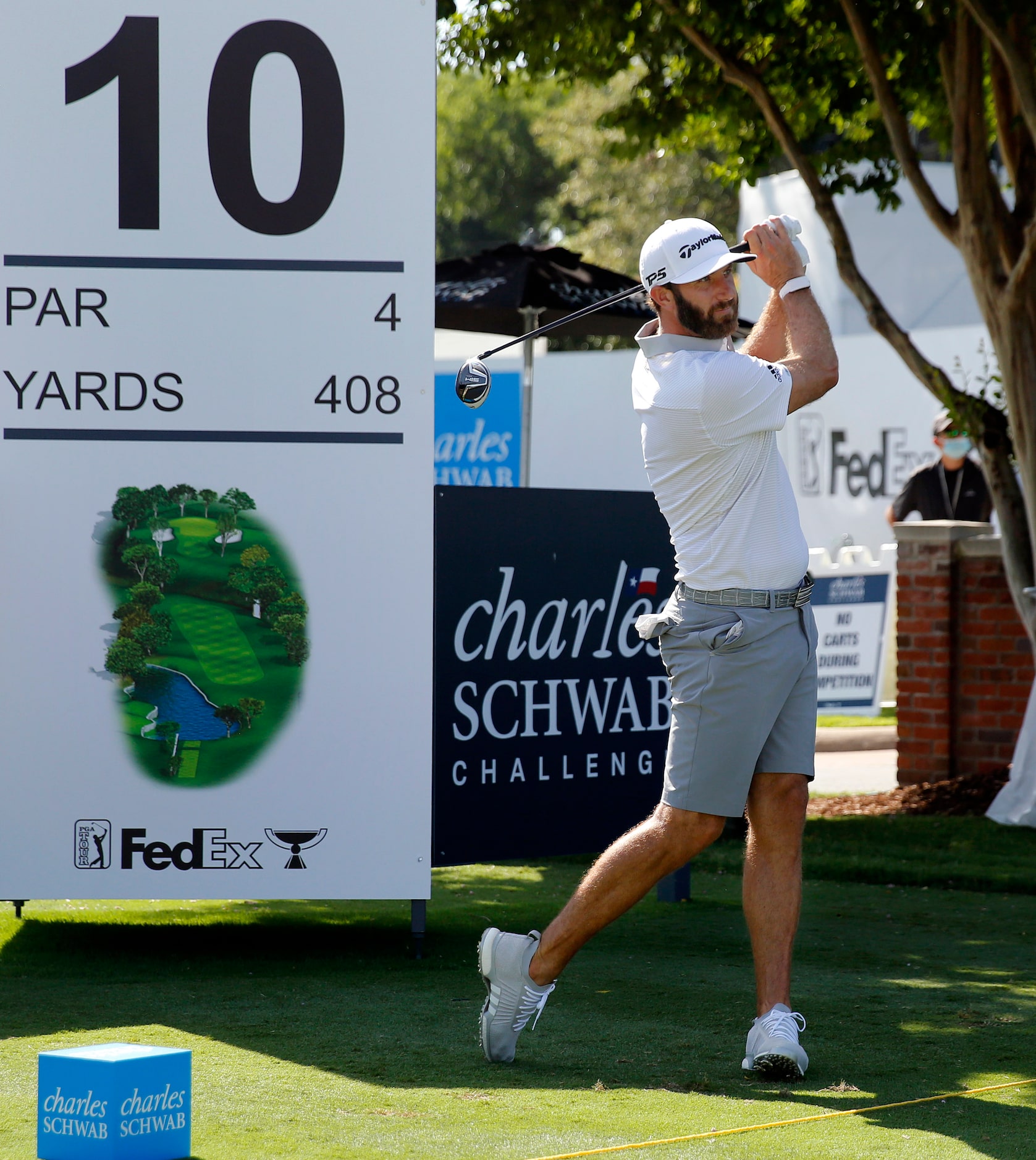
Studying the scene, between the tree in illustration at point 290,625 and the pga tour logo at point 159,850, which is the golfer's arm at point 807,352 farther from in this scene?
the pga tour logo at point 159,850

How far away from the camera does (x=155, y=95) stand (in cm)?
490

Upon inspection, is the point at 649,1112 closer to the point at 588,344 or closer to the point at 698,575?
the point at 698,575

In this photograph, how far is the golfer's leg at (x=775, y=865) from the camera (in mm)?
3861

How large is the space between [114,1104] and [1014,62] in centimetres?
677

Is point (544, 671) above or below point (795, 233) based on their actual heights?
below

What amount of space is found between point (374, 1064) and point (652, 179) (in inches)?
1269

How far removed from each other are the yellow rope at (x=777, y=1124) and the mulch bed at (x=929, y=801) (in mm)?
5251

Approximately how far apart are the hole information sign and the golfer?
118 centimetres

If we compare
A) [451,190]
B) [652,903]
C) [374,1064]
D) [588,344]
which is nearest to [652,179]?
[588,344]

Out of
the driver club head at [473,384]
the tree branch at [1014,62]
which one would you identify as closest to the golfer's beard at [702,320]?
the driver club head at [473,384]

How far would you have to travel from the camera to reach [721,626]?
3.81m

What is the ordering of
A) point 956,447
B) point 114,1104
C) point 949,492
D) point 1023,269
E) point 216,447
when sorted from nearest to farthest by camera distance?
1. point 114,1104
2. point 216,447
3. point 1023,269
4. point 949,492
5. point 956,447

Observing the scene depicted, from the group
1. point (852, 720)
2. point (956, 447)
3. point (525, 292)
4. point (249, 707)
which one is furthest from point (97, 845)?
point (852, 720)

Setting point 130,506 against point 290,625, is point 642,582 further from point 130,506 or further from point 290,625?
point 130,506
